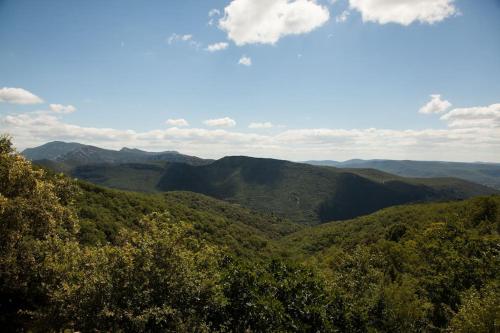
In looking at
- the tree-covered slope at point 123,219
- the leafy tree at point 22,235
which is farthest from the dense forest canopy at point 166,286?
the tree-covered slope at point 123,219

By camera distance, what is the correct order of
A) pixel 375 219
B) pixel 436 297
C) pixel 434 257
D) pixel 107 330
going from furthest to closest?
pixel 375 219
pixel 434 257
pixel 436 297
pixel 107 330

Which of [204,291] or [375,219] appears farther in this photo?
[375,219]

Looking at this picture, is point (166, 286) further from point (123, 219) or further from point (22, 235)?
point (123, 219)

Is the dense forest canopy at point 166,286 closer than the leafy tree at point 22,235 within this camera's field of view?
Yes

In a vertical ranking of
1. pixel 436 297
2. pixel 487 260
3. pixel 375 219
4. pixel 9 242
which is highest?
pixel 9 242

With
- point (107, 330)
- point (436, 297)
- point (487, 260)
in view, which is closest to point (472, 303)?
point (436, 297)

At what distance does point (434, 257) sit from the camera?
45344 mm

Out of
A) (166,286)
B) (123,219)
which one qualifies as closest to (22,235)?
(166,286)

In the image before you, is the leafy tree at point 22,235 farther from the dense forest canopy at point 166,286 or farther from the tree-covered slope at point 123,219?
the tree-covered slope at point 123,219

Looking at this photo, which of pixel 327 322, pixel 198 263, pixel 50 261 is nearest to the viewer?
pixel 50 261

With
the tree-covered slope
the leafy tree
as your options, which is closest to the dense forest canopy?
the leafy tree

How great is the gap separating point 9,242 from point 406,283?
4280cm

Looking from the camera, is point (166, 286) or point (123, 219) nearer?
point (166, 286)

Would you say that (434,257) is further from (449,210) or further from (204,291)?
(449,210)
